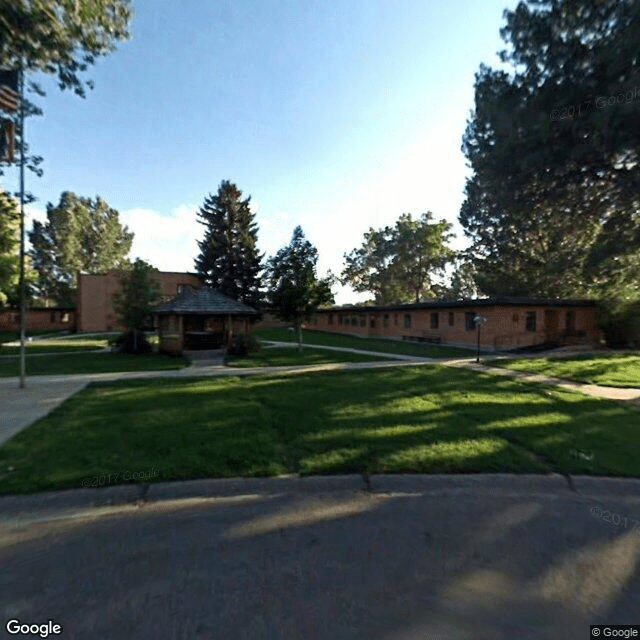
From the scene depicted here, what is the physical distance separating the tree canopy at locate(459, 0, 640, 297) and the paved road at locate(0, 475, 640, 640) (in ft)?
43.1

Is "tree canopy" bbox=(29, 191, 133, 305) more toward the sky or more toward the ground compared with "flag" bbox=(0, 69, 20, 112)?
more toward the sky

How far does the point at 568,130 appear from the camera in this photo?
1288 cm

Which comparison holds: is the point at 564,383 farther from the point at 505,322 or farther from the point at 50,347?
the point at 50,347

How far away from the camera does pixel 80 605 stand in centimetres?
233

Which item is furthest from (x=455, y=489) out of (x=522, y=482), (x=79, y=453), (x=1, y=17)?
(x=1, y=17)

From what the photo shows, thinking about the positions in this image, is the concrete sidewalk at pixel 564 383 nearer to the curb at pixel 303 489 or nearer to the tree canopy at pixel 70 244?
the curb at pixel 303 489

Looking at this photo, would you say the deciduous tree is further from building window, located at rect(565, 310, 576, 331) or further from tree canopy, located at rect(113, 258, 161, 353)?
building window, located at rect(565, 310, 576, 331)

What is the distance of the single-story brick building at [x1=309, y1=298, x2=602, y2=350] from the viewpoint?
21047 millimetres

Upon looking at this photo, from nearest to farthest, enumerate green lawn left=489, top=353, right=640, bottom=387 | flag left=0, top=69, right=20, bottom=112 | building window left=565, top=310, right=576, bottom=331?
flag left=0, top=69, right=20, bottom=112 → green lawn left=489, top=353, right=640, bottom=387 → building window left=565, top=310, right=576, bottom=331

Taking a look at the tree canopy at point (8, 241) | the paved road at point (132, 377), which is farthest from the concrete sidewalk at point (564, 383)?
the tree canopy at point (8, 241)

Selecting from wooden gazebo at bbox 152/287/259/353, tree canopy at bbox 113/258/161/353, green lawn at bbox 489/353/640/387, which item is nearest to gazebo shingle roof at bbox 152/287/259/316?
wooden gazebo at bbox 152/287/259/353

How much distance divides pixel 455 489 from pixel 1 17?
13.8 metres

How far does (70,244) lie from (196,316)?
43851mm

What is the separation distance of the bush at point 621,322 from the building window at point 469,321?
7701mm
